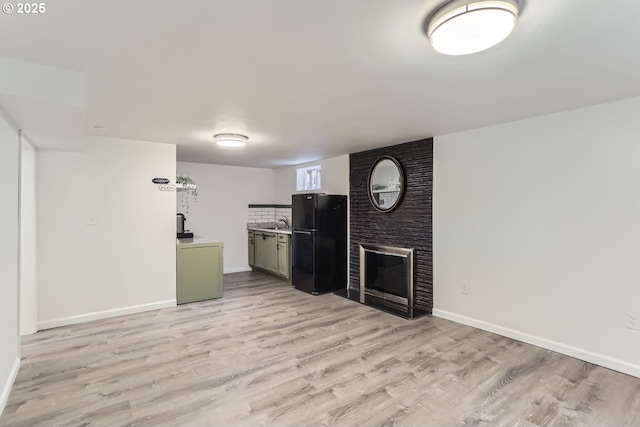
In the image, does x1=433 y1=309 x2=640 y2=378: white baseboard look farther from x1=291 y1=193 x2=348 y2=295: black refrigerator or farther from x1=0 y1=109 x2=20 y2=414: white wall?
x1=0 y1=109 x2=20 y2=414: white wall

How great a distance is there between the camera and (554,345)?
276 cm

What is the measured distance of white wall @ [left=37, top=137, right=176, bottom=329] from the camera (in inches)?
131

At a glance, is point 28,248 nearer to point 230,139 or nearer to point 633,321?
point 230,139

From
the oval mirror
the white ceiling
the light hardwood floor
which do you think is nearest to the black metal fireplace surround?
the light hardwood floor

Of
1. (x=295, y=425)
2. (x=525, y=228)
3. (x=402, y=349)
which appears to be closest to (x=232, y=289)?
(x=402, y=349)

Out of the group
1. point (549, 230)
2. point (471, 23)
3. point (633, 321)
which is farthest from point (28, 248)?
point (633, 321)

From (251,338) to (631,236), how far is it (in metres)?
3.31

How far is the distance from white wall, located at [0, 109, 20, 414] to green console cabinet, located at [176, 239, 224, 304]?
176cm

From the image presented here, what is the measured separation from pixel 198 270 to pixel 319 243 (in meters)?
1.72

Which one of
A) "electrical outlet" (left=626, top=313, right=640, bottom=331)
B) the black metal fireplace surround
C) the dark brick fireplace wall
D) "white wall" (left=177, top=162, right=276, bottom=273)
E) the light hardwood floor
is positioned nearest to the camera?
the light hardwood floor

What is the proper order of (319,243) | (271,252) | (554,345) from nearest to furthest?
1. (554,345)
2. (319,243)
3. (271,252)

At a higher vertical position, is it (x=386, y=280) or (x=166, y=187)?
(x=166, y=187)

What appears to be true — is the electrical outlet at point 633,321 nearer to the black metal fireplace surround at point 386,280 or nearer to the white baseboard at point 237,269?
the black metal fireplace surround at point 386,280

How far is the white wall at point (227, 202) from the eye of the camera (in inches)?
225
